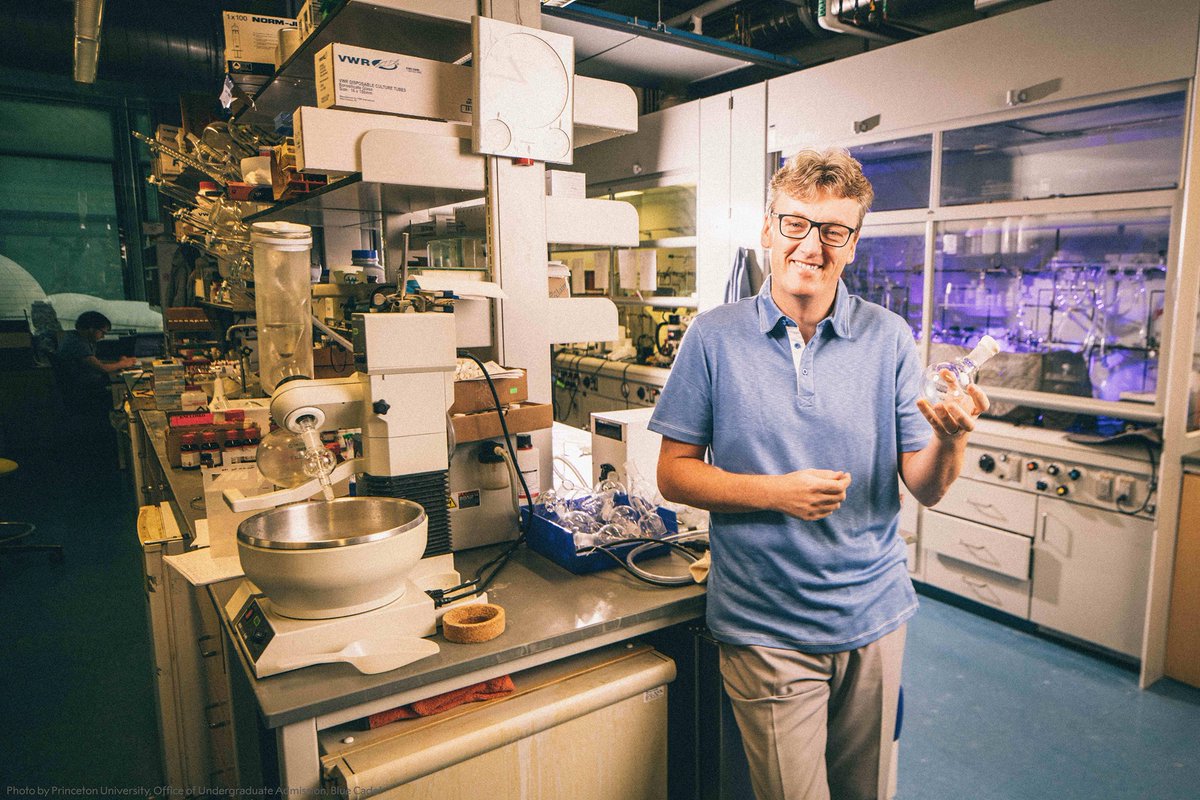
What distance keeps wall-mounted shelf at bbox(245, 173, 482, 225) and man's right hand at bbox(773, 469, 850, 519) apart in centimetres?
126

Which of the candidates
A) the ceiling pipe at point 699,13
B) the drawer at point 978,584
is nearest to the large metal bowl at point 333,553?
the drawer at point 978,584

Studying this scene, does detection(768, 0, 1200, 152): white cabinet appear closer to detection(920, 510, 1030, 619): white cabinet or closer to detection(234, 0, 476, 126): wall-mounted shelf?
detection(920, 510, 1030, 619): white cabinet

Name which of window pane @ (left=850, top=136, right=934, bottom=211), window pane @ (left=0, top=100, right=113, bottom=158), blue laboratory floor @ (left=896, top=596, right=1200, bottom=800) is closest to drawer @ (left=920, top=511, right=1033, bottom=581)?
blue laboratory floor @ (left=896, top=596, right=1200, bottom=800)

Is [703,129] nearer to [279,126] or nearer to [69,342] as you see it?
[279,126]

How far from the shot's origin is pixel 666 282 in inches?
213

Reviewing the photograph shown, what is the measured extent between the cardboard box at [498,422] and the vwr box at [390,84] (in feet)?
2.63

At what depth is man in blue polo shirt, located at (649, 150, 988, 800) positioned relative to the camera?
1284mm

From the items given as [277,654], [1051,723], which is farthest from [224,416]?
[1051,723]

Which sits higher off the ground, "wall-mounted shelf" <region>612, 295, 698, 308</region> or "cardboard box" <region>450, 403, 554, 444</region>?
"wall-mounted shelf" <region>612, 295, 698, 308</region>

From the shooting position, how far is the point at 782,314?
1.35 meters

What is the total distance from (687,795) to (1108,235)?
269 centimetres

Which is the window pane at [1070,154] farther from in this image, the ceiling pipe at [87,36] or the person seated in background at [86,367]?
the person seated in background at [86,367]

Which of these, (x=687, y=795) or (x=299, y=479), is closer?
(x=299, y=479)

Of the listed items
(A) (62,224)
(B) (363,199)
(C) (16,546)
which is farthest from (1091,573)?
(A) (62,224)
